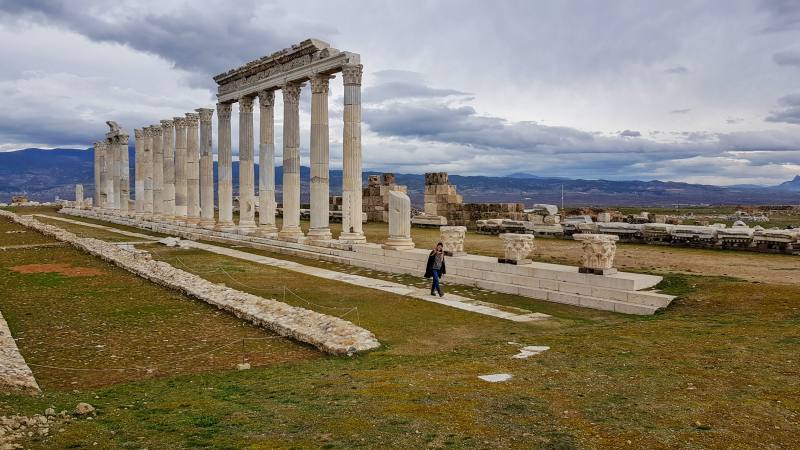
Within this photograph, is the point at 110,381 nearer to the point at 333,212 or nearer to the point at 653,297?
the point at 653,297

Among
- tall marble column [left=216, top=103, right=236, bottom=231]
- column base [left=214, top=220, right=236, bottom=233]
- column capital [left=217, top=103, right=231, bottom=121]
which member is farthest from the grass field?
column capital [left=217, top=103, right=231, bottom=121]

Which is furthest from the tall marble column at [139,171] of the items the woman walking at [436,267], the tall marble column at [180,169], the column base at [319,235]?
the woman walking at [436,267]

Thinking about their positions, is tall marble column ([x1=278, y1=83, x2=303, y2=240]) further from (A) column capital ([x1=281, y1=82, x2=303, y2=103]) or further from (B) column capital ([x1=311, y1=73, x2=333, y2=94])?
(B) column capital ([x1=311, y1=73, x2=333, y2=94])

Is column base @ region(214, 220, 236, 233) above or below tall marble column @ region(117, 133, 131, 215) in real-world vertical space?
below

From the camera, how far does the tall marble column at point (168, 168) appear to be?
4225cm

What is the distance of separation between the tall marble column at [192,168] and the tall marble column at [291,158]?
1173 centimetres

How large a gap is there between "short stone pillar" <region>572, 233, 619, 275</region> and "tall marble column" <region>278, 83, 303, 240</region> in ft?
52.7

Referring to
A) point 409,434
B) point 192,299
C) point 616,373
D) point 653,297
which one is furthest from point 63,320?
point 653,297

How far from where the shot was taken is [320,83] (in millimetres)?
26594

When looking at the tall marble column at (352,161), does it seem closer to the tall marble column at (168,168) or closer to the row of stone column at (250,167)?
the row of stone column at (250,167)

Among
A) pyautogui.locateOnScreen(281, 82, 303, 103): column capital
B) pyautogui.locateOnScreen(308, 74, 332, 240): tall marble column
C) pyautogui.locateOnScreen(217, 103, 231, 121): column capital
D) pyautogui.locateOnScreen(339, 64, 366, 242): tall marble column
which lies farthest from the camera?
pyautogui.locateOnScreen(217, 103, 231, 121): column capital

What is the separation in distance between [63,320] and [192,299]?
3.45 meters

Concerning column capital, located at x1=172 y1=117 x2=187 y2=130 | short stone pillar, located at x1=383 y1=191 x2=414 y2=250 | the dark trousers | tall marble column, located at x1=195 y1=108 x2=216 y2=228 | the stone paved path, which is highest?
column capital, located at x1=172 y1=117 x2=187 y2=130

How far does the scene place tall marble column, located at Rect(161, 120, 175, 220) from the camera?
4225 centimetres
